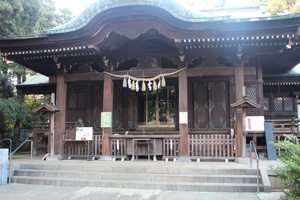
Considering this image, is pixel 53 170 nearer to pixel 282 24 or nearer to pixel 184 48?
pixel 184 48

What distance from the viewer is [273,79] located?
12.8 m

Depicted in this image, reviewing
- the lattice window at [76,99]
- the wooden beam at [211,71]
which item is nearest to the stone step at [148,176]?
the wooden beam at [211,71]

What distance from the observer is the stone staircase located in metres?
6.84

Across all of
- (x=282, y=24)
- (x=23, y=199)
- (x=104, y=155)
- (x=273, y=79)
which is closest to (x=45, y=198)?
(x=23, y=199)

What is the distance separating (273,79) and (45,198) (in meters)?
11.8

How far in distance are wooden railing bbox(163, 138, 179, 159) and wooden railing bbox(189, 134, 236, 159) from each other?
587mm

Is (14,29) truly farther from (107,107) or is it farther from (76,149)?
(76,149)

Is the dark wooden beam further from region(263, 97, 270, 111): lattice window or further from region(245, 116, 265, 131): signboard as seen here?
region(263, 97, 270, 111): lattice window

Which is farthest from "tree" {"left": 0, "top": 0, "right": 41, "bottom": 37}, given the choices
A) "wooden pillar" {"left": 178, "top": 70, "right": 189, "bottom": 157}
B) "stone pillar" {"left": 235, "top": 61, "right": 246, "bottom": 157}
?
"stone pillar" {"left": 235, "top": 61, "right": 246, "bottom": 157}

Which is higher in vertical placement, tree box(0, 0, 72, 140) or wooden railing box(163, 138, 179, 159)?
tree box(0, 0, 72, 140)

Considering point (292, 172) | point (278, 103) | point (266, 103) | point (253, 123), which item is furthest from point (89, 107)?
point (278, 103)

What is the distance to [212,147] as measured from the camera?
930 cm

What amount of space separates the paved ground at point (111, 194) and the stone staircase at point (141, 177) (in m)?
0.26

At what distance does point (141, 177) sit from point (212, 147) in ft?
10.7
